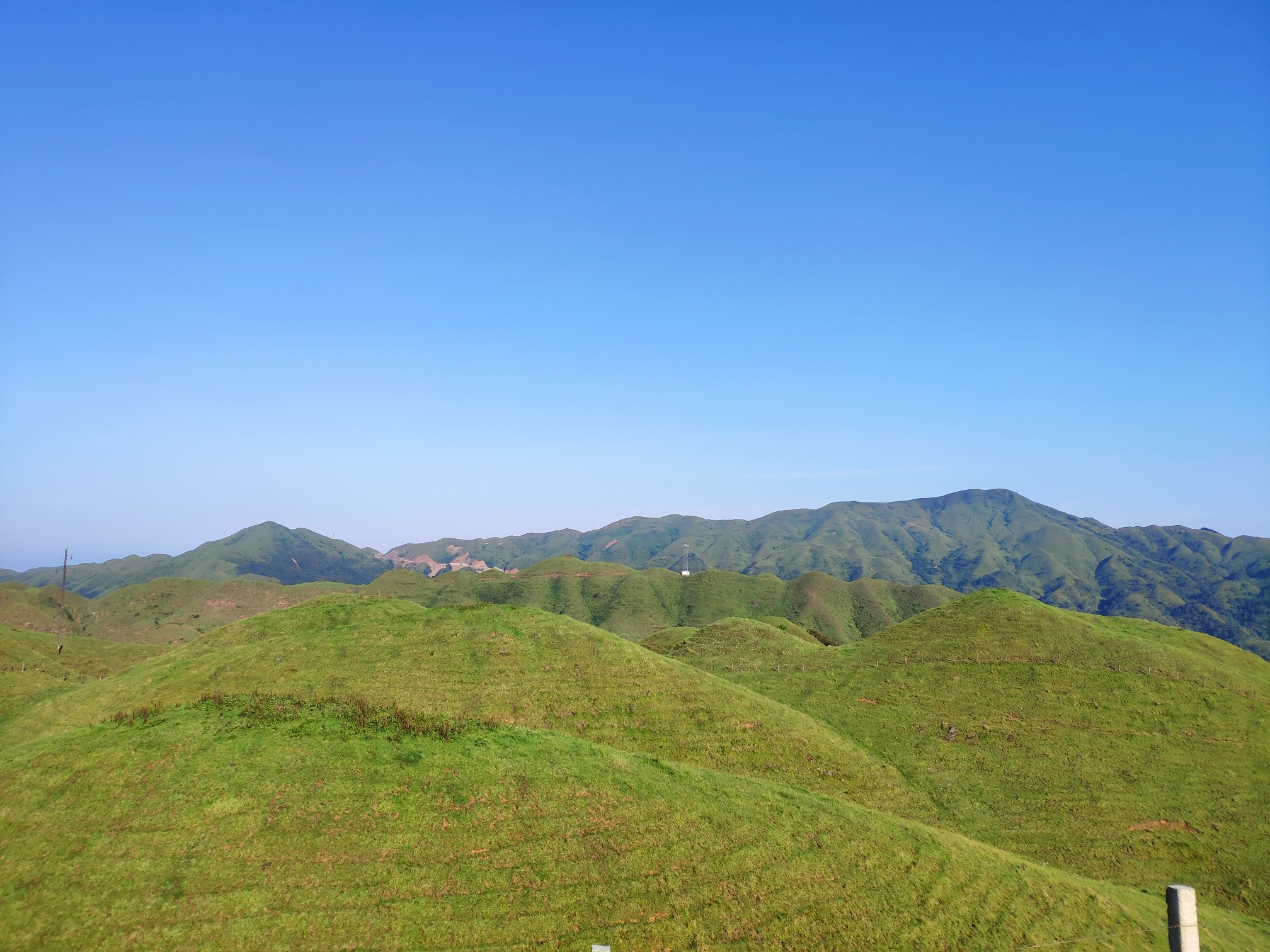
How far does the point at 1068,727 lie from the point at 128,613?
706ft

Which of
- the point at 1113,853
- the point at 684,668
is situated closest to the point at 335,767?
the point at 684,668

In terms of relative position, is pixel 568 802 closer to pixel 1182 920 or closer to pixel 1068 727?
pixel 1182 920

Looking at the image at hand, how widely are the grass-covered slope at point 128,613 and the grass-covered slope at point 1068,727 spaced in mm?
143676

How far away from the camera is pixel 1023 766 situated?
53.8 m

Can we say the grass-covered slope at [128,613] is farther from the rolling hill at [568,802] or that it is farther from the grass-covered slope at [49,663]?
the rolling hill at [568,802]

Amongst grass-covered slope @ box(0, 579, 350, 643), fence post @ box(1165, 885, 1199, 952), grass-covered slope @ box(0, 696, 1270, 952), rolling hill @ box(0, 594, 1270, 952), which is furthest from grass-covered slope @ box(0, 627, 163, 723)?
fence post @ box(1165, 885, 1199, 952)

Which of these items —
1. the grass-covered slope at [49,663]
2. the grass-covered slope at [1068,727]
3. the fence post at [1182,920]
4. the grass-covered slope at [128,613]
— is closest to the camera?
the fence post at [1182,920]

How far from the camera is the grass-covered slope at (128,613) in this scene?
152 meters

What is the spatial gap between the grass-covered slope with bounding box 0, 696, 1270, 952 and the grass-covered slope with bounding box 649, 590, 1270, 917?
9226mm

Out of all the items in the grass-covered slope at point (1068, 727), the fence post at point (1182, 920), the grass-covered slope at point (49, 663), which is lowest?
the grass-covered slope at point (1068, 727)

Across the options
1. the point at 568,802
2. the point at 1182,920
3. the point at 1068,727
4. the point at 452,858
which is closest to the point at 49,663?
the point at 452,858

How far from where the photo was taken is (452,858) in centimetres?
2838

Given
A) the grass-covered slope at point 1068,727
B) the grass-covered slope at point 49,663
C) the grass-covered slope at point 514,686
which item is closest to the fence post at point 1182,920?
the grass-covered slope at point 514,686

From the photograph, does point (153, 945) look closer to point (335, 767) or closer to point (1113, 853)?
point (335, 767)
